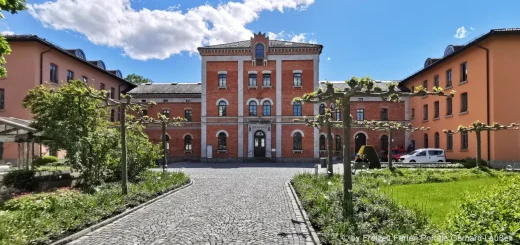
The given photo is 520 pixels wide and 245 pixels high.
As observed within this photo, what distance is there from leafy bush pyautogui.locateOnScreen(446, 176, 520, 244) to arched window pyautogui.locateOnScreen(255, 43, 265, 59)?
30.1 metres

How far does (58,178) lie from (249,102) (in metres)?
21.5

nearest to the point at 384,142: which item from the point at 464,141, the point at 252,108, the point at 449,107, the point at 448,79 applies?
the point at 449,107

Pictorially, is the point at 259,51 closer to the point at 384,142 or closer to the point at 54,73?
the point at 384,142

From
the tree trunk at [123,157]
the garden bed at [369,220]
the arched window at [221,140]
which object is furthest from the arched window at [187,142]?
the garden bed at [369,220]

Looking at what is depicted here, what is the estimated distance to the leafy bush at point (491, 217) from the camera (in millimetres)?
3295

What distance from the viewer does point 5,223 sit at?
6.57 meters

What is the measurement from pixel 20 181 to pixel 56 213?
7502 millimetres

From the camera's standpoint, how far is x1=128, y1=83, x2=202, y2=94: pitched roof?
125ft

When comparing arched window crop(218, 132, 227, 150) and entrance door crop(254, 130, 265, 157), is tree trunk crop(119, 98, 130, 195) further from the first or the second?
entrance door crop(254, 130, 265, 157)

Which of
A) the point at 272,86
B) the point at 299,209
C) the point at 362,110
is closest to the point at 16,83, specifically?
the point at 272,86

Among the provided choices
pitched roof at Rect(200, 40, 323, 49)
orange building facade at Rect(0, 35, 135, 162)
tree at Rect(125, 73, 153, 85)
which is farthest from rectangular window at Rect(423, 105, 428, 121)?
tree at Rect(125, 73, 153, 85)

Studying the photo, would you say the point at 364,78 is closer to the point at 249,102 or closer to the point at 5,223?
the point at 5,223

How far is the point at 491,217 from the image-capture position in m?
3.70

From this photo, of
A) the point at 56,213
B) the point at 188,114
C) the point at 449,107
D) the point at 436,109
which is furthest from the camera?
the point at 188,114
